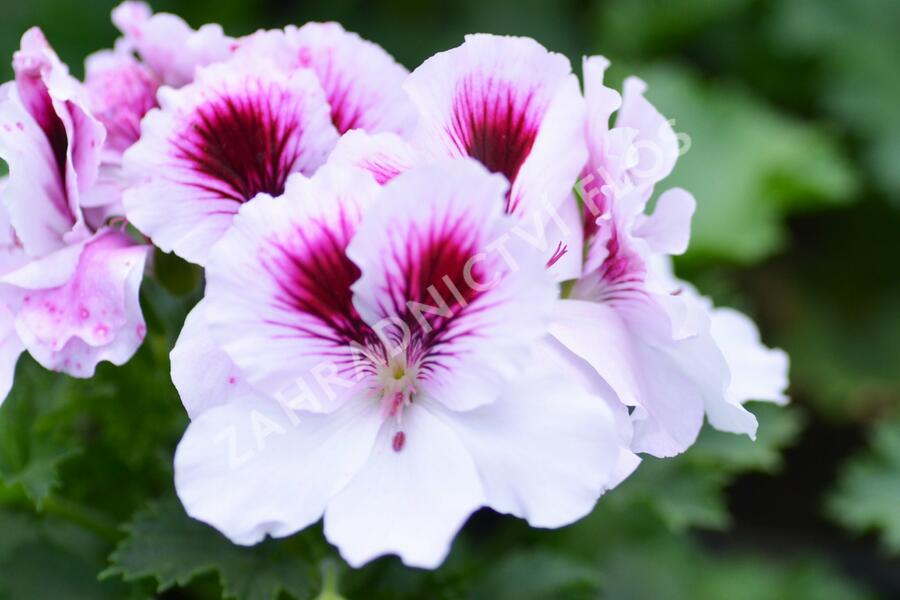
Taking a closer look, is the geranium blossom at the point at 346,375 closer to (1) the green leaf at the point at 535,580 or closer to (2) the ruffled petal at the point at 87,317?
(2) the ruffled petal at the point at 87,317

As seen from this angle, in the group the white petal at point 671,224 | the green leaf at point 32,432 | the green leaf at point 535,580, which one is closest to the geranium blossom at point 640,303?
the white petal at point 671,224

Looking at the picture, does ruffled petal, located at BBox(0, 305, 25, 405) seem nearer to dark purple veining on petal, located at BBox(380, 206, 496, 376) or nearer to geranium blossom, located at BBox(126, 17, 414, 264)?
geranium blossom, located at BBox(126, 17, 414, 264)

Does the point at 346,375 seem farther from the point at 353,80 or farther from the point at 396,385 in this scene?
the point at 353,80

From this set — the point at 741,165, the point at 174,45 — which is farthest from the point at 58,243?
the point at 741,165

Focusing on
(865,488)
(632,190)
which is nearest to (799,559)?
(865,488)

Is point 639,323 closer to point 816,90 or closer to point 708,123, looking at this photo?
point 708,123

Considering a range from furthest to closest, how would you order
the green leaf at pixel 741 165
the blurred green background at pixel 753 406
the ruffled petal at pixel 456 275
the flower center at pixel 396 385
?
the green leaf at pixel 741 165 < the blurred green background at pixel 753 406 < the flower center at pixel 396 385 < the ruffled petal at pixel 456 275

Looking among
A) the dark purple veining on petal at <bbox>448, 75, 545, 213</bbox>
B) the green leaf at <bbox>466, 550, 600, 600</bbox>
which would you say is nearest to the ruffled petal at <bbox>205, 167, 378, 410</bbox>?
the dark purple veining on petal at <bbox>448, 75, 545, 213</bbox>

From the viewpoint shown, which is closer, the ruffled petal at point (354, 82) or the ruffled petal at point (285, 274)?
the ruffled petal at point (285, 274)
